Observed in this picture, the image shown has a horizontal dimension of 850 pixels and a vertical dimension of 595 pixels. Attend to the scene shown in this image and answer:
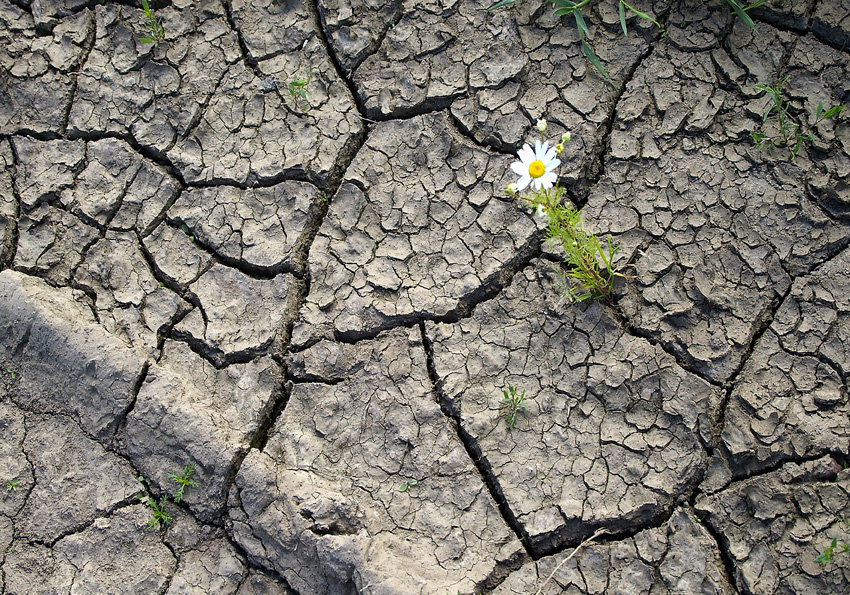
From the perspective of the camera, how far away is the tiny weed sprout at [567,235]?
7.93 feet

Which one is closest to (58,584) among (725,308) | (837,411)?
(725,308)

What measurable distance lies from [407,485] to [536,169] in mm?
1217

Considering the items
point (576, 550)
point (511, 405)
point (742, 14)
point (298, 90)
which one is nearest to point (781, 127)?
point (742, 14)

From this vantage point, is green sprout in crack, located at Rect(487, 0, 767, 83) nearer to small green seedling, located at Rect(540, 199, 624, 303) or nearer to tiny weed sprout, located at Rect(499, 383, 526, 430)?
small green seedling, located at Rect(540, 199, 624, 303)

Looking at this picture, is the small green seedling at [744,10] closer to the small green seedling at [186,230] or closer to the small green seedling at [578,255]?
the small green seedling at [578,255]

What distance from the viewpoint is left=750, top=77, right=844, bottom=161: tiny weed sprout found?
259 centimetres

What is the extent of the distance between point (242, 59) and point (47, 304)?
4.28ft

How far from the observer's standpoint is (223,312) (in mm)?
2623

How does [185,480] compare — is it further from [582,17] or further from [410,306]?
[582,17]

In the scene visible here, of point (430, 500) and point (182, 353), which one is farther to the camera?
point (182, 353)

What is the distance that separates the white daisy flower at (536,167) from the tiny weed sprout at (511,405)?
28.8 inches

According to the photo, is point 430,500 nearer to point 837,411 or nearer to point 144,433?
point 144,433

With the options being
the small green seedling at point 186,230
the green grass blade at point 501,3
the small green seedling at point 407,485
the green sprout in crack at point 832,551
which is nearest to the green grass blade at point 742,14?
the green grass blade at point 501,3

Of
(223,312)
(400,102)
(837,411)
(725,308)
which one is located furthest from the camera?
(400,102)
